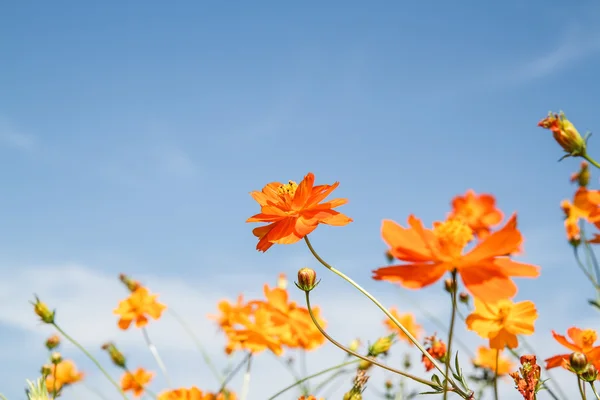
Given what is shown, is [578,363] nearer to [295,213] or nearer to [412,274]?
[412,274]

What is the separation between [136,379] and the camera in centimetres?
302

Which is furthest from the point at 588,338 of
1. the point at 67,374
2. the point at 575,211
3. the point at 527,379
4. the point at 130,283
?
the point at 67,374

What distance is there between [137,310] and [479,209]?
1.79 m

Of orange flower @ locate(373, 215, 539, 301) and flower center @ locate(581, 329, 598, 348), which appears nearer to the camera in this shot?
orange flower @ locate(373, 215, 539, 301)

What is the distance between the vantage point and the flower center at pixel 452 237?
0.78 meters

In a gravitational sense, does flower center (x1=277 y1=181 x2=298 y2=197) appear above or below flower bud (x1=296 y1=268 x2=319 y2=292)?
above

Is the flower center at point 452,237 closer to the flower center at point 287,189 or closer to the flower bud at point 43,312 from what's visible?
the flower center at point 287,189

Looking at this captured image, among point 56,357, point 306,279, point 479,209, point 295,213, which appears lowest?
point 306,279

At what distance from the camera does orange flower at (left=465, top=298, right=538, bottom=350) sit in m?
1.36

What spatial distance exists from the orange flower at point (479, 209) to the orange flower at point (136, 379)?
1899 millimetres

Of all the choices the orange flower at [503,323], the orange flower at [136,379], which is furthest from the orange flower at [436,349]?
the orange flower at [136,379]

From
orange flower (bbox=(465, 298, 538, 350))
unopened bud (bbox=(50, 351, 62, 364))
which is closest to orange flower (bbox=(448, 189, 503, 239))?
orange flower (bbox=(465, 298, 538, 350))

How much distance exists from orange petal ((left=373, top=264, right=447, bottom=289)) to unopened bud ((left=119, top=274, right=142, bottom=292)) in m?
2.41

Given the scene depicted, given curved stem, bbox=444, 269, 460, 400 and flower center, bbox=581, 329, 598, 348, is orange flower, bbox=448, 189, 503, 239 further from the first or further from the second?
curved stem, bbox=444, 269, 460, 400
